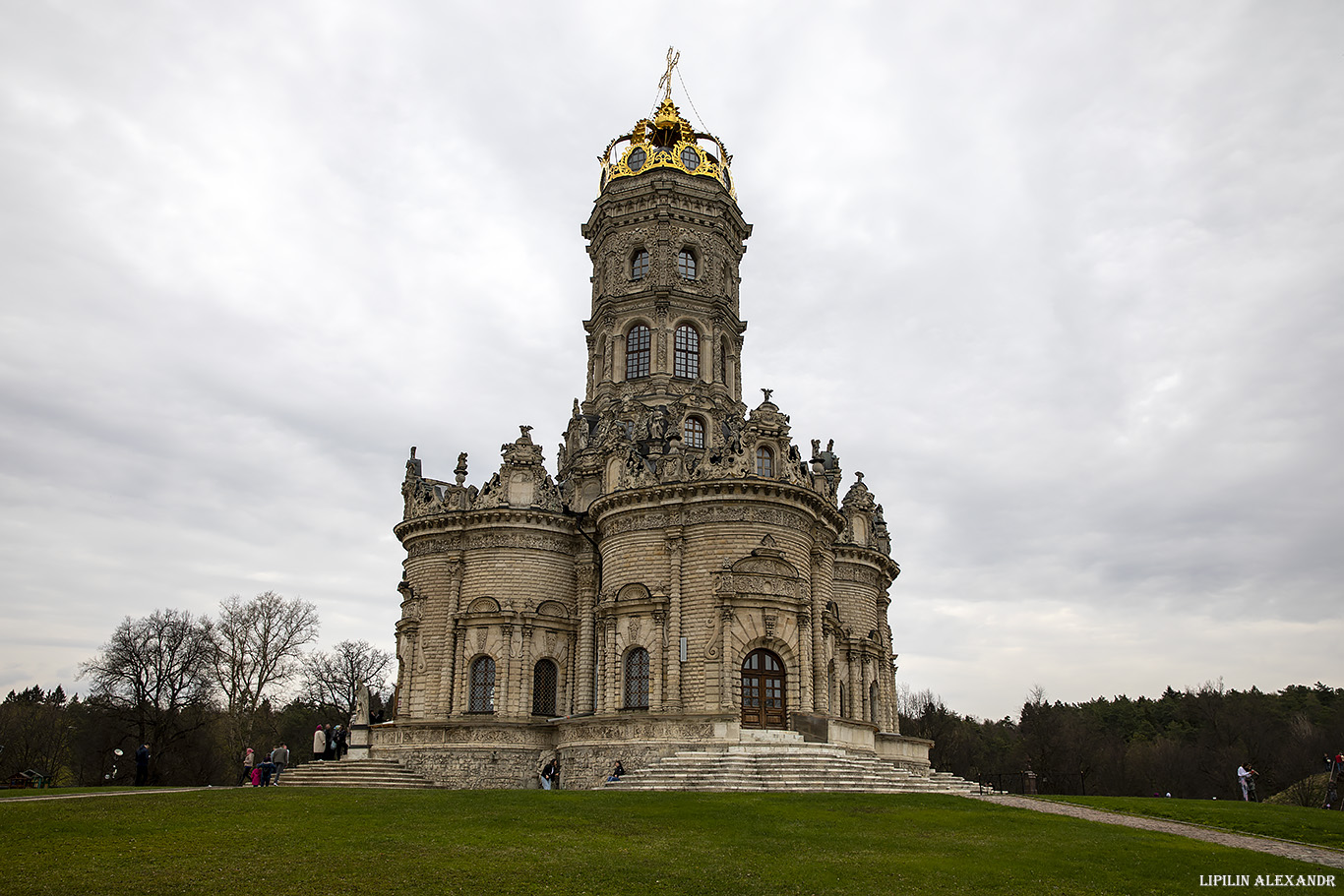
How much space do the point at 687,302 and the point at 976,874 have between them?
3680cm

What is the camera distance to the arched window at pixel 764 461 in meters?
36.7

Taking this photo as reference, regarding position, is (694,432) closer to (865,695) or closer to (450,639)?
(450,639)

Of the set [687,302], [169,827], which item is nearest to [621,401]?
[687,302]

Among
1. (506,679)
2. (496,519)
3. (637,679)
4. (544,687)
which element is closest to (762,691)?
(637,679)

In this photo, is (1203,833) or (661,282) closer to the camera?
(1203,833)

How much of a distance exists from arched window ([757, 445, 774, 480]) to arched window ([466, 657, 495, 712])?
14.4 m

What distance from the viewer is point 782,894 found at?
12.1m

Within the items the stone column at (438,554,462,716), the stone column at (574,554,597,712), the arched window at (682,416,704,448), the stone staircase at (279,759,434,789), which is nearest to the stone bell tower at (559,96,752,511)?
the arched window at (682,416,704,448)

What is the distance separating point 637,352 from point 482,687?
17.9 m

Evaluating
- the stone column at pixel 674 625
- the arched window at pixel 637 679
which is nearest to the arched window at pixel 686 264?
the stone column at pixel 674 625

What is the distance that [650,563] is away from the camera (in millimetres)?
36344

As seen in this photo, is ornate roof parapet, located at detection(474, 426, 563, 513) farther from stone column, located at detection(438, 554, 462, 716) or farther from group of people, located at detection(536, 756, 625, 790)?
group of people, located at detection(536, 756, 625, 790)

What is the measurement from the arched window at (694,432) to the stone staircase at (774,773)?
14075 millimetres

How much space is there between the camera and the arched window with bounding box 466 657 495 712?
40094 millimetres
